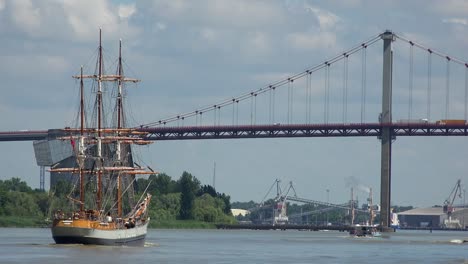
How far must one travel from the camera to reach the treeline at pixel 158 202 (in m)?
144

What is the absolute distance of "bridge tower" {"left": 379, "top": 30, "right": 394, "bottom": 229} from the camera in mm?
134250

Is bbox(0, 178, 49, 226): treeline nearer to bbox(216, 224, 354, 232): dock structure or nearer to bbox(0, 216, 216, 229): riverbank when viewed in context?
bbox(0, 216, 216, 229): riverbank

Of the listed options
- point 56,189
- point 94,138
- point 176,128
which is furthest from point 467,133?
point 94,138

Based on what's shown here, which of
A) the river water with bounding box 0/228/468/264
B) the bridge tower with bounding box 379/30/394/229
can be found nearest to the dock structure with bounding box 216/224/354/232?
the bridge tower with bounding box 379/30/394/229

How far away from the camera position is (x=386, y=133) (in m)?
136

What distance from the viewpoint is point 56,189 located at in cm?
14838

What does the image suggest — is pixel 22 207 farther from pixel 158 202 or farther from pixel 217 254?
pixel 217 254

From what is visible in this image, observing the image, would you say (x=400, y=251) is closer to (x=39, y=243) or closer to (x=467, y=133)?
(x=39, y=243)

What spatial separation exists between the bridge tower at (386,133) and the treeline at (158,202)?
2126 cm

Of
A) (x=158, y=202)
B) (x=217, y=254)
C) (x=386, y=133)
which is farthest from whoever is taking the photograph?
(x=158, y=202)

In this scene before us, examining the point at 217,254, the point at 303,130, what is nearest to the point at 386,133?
the point at 303,130

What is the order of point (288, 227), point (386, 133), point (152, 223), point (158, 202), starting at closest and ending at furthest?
1. point (386, 133)
2. point (152, 223)
3. point (158, 202)
4. point (288, 227)

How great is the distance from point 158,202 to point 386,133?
36.4 m

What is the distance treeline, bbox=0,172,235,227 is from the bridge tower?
69.7 feet
